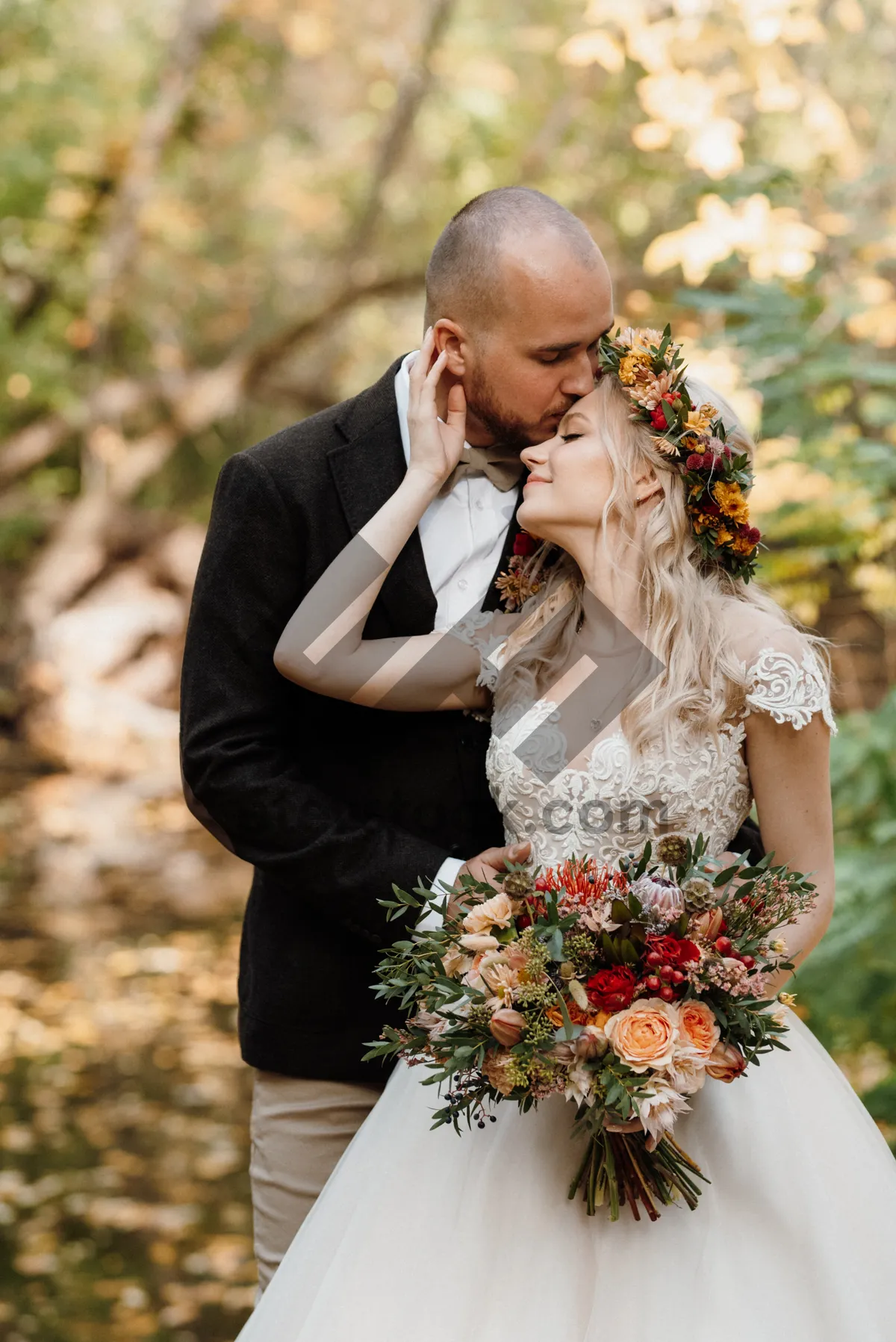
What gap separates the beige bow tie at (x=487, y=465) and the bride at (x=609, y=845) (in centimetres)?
9

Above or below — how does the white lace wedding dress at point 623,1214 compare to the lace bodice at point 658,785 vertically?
below

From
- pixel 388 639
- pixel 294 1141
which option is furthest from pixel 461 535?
pixel 294 1141

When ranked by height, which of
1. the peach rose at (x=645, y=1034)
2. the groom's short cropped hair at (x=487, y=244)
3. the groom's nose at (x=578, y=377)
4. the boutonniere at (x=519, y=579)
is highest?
the groom's short cropped hair at (x=487, y=244)

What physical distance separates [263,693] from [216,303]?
13.3 m

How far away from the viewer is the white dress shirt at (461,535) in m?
2.57

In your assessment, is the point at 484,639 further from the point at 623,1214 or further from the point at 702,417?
the point at 623,1214

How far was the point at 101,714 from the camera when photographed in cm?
1123

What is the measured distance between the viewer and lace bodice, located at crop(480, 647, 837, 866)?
2.21 meters

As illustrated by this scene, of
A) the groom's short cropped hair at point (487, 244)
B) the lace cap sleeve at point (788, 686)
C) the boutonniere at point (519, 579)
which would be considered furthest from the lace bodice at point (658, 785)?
the groom's short cropped hair at point (487, 244)

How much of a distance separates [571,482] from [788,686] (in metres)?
0.51

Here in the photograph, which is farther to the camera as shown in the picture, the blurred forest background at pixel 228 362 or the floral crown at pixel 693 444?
the blurred forest background at pixel 228 362

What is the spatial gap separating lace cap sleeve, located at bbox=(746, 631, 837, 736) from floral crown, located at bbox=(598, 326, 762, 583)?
9.3 inches

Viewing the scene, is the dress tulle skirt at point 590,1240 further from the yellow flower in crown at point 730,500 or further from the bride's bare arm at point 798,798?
the yellow flower in crown at point 730,500

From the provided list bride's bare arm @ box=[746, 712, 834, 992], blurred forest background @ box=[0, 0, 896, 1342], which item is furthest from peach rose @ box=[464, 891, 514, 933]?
blurred forest background @ box=[0, 0, 896, 1342]
